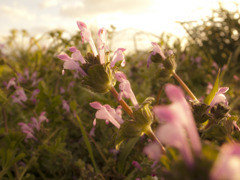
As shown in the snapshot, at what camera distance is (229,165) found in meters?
0.24

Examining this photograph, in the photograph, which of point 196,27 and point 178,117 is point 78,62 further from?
point 196,27

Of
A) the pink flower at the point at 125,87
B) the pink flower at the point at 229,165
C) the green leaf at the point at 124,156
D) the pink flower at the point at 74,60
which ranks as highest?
the pink flower at the point at 74,60

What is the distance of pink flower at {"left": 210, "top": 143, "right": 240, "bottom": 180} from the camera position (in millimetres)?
229

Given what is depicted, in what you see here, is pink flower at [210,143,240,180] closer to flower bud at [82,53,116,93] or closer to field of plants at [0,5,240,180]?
field of plants at [0,5,240,180]

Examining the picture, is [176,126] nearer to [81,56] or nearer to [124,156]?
[81,56]

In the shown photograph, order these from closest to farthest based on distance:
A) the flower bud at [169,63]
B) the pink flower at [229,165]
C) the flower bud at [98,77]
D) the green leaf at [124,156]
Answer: the pink flower at [229,165]
the flower bud at [98,77]
the flower bud at [169,63]
the green leaf at [124,156]

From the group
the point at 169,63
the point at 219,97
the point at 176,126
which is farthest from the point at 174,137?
the point at 169,63

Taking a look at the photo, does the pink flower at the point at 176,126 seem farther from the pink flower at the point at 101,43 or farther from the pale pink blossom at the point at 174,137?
the pink flower at the point at 101,43

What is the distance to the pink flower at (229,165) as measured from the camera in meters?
0.23

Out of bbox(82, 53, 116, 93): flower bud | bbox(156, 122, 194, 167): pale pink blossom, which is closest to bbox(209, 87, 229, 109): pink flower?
bbox(82, 53, 116, 93): flower bud

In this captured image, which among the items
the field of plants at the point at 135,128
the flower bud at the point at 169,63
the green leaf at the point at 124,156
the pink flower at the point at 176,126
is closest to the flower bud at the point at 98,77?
the field of plants at the point at 135,128

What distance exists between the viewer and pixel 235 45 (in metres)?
2.61

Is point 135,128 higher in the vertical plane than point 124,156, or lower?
higher

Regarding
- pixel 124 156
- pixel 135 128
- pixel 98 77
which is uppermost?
pixel 98 77
